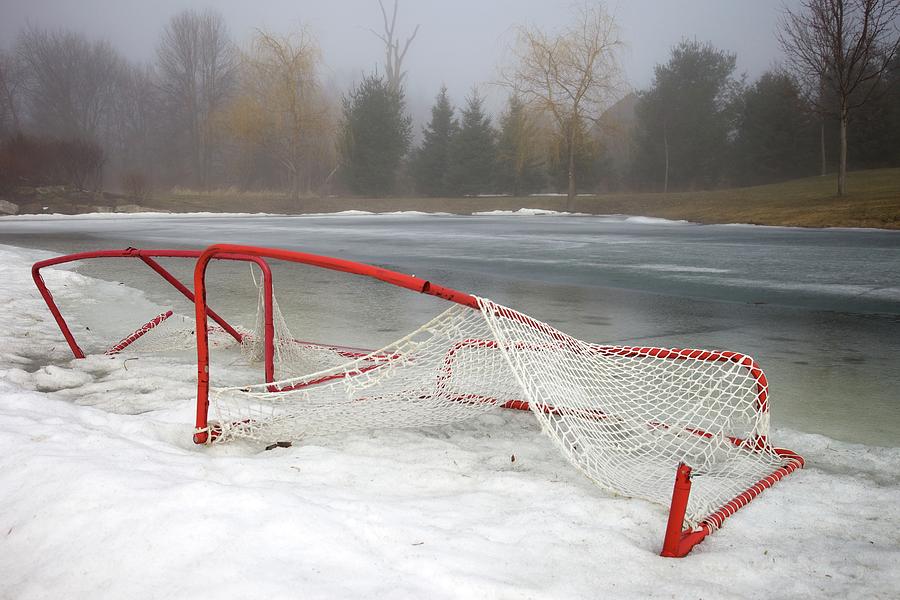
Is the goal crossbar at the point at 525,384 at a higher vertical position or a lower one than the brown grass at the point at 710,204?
lower

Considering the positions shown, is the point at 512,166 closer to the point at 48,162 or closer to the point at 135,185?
the point at 135,185

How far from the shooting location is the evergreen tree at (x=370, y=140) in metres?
36.9

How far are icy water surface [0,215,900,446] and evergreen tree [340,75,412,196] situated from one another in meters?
21.8

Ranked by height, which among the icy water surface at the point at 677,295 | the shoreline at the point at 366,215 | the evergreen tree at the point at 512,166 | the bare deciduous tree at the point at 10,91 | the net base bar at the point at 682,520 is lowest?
the net base bar at the point at 682,520

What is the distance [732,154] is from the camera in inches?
1405

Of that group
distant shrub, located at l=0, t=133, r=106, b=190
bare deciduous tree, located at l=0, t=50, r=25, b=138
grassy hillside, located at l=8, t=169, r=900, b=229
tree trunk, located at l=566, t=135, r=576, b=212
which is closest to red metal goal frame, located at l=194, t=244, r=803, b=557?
grassy hillside, located at l=8, t=169, r=900, b=229

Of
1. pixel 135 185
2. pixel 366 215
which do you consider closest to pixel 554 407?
pixel 366 215

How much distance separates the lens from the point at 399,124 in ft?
125

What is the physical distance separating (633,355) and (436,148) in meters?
35.0

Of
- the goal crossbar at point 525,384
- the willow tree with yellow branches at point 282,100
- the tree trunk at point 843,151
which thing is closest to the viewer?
the goal crossbar at point 525,384

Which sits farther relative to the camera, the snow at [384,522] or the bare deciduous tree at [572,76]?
the bare deciduous tree at [572,76]

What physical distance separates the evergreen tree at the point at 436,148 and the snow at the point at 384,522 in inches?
1367

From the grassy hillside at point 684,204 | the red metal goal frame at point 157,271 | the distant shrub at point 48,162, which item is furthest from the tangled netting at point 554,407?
the distant shrub at point 48,162

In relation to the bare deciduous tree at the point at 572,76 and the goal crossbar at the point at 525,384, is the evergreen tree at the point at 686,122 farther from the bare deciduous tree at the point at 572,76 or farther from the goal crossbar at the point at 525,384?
the goal crossbar at the point at 525,384
